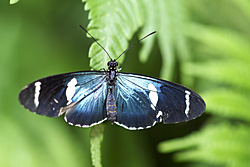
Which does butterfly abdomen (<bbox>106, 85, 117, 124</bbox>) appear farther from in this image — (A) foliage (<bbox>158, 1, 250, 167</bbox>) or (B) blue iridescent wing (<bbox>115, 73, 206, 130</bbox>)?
(A) foliage (<bbox>158, 1, 250, 167</bbox>)

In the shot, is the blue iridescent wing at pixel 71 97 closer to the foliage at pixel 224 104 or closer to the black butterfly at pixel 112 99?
the black butterfly at pixel 112 99

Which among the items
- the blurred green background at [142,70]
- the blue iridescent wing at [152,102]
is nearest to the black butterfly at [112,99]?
the blue iridescent wing at [152,102]

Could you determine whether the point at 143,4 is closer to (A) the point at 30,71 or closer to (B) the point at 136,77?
(B) the point at 136,77

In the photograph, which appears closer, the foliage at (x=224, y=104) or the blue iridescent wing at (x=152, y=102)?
the blue iridescent wing at (x=152, y=102)

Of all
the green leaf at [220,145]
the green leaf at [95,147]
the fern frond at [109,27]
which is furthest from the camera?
the green leaf at [220,145]

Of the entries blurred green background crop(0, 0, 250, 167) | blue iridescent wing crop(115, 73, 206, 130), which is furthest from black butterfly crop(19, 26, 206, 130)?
blurred green background crop(0, 0, 250, 167)

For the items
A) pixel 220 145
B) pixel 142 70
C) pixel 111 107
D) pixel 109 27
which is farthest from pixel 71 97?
pixel 142 70
